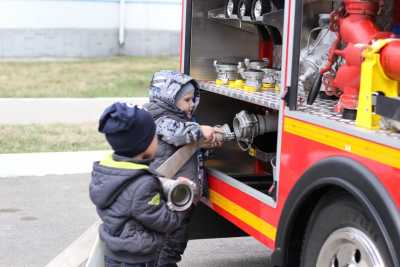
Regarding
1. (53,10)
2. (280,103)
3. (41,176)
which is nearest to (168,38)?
(53,10)

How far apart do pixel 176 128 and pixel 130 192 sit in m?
1.06

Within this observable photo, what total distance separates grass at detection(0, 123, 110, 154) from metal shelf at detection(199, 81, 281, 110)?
469 cm

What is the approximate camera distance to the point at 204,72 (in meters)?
5.19

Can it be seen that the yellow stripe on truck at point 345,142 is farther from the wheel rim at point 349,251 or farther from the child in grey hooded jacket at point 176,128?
the child in grey hooded jacket at point 176,128

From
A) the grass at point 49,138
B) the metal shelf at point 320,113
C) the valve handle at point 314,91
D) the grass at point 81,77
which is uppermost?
the valve handle at point 314,91

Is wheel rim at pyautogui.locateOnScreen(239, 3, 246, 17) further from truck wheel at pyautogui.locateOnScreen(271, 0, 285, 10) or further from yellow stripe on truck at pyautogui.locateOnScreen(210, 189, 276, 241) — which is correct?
yellow stripe on truck at pyautogui.locateOnScreen(210, 189, 276, 241)

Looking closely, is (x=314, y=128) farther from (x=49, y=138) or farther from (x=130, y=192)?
(x=49, y=138)

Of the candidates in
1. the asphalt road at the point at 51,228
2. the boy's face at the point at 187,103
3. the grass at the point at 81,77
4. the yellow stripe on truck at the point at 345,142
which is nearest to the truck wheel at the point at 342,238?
the yellow stripe on truck at the point at 345,142

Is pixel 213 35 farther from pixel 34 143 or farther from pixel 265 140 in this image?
pixel 34 143

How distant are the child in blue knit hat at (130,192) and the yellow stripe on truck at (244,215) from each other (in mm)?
562

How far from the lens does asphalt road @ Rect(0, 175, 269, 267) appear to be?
568 cm

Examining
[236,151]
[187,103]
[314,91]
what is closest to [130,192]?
[314,91]

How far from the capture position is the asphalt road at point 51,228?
5.68 m

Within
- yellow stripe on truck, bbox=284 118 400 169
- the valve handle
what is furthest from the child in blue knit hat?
the valve handle
